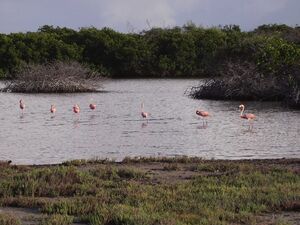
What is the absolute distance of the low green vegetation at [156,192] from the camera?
29.4 feet

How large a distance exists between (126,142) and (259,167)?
8039 millimetres

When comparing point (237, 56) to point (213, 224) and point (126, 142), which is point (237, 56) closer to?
point (126, 142)

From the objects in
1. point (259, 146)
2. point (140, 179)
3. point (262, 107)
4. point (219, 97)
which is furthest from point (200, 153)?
point (219, 97)

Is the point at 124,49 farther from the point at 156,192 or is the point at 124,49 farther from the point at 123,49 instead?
the point at 156,192

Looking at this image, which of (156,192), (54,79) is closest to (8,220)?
(156,192)

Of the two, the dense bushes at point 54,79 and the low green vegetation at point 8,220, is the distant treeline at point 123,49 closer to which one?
the dense bushes at point 54,79

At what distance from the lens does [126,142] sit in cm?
2152

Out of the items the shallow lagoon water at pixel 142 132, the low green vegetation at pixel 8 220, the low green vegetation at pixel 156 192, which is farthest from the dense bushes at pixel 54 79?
the low green vegetation at pixel 8 220

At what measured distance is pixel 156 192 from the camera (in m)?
10.7

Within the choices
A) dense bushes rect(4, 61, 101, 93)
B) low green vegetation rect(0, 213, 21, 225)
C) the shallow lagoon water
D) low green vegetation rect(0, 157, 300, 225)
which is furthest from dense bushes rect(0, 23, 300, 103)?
low green vegetation rect(0, 213, 21, 225)

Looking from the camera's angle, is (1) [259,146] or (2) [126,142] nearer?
(1) [259,146]

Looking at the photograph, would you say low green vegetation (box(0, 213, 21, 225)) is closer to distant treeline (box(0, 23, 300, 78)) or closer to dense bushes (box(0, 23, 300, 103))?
dense bushes (box(0, 23, 300, 103))

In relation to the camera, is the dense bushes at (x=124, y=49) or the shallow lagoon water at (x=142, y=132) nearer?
the shallow lagoon water at (x=142, y=132)

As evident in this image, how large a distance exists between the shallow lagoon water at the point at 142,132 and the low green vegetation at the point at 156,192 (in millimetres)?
4165
